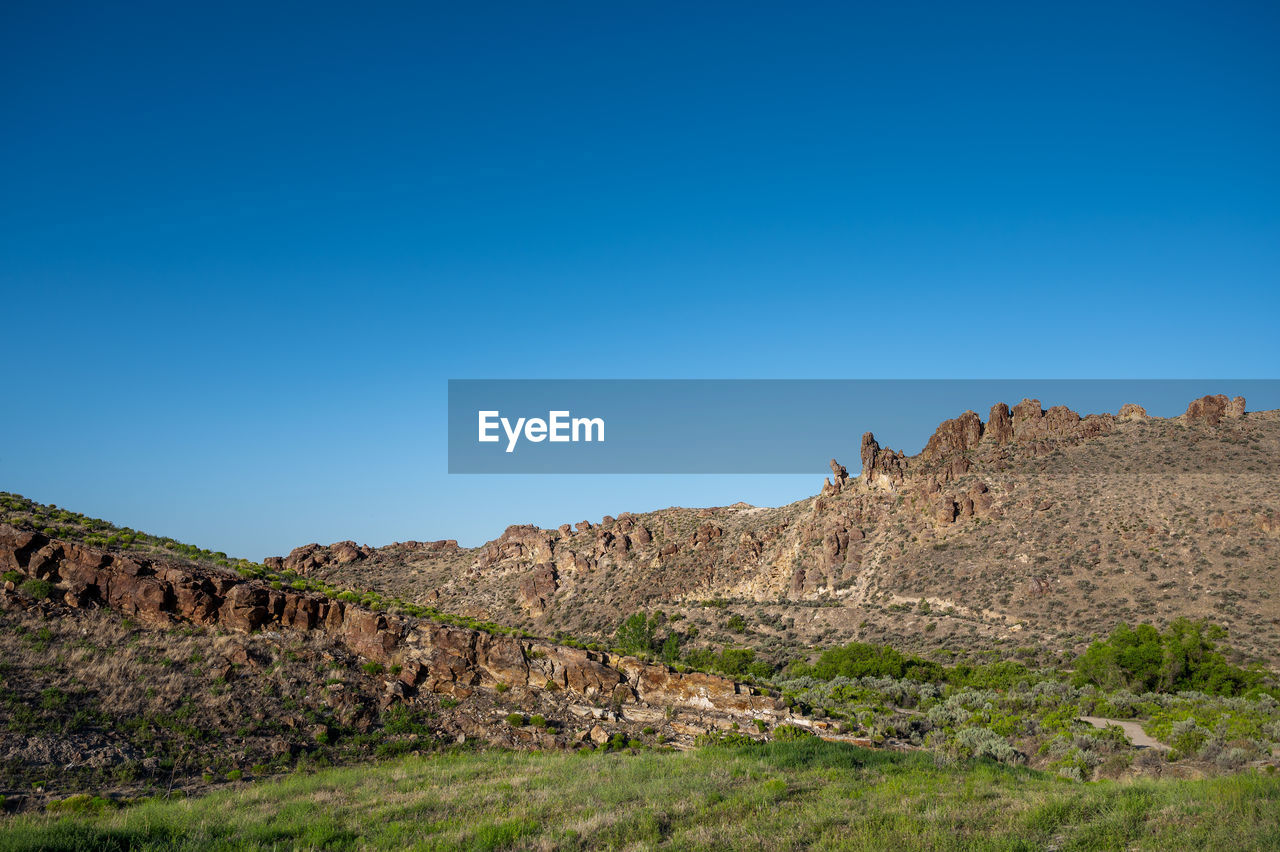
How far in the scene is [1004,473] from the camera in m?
71.9

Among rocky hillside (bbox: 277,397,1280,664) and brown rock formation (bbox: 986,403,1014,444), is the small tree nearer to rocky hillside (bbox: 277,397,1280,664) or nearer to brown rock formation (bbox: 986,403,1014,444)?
rocky hillside (bbox: 277,397,1280,664)

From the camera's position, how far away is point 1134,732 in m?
25.2

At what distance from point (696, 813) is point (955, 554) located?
62350 mm

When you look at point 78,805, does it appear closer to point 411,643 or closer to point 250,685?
point 250,685

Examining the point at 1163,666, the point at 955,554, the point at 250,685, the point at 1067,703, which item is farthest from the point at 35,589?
the point at 955,554

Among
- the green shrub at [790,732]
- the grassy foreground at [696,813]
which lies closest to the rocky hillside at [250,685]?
the green shrub at [790,732]

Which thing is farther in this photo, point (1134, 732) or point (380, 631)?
point (1134, 732)

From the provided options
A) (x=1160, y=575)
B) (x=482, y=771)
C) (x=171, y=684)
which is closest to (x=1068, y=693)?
(x=1160, y=575)

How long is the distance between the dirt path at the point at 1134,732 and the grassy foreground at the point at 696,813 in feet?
32.8

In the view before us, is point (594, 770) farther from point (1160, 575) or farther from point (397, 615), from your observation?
point (1160, 575)

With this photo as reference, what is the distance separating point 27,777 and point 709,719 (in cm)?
1760

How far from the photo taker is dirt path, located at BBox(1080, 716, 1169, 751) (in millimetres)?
21922

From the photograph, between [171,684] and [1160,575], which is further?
[1160,575]

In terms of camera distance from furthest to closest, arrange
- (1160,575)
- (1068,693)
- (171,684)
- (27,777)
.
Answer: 1. (1160,575)
2. (1068,693)
3. (171,684)
4. (27,777)
